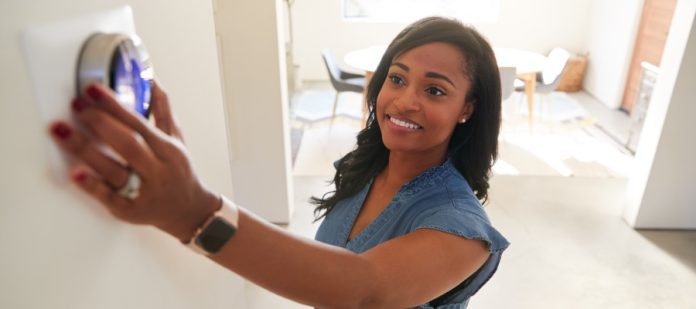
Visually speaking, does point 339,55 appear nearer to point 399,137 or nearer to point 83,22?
point 399,137

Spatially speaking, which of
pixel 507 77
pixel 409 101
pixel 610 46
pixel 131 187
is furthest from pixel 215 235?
pixel 610 46

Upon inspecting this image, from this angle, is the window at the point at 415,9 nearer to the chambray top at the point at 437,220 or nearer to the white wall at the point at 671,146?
the white wall at the point at 671,146

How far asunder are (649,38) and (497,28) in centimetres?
186

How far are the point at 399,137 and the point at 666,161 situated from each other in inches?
102

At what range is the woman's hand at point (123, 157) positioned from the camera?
42 cm

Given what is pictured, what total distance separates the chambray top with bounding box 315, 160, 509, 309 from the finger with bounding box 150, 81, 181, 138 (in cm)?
50

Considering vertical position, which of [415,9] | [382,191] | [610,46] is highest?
[382,191]

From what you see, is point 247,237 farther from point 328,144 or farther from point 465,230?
point 328,144

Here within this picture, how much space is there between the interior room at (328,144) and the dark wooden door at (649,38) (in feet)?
0.07

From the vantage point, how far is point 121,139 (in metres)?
0.41

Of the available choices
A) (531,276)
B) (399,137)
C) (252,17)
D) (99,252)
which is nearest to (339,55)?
(252,17)

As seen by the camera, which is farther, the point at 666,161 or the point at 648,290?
the point at 666,161

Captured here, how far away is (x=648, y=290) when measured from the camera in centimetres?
255

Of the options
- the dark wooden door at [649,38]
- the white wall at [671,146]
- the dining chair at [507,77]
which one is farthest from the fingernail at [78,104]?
the dark wooden door at [649,38]
